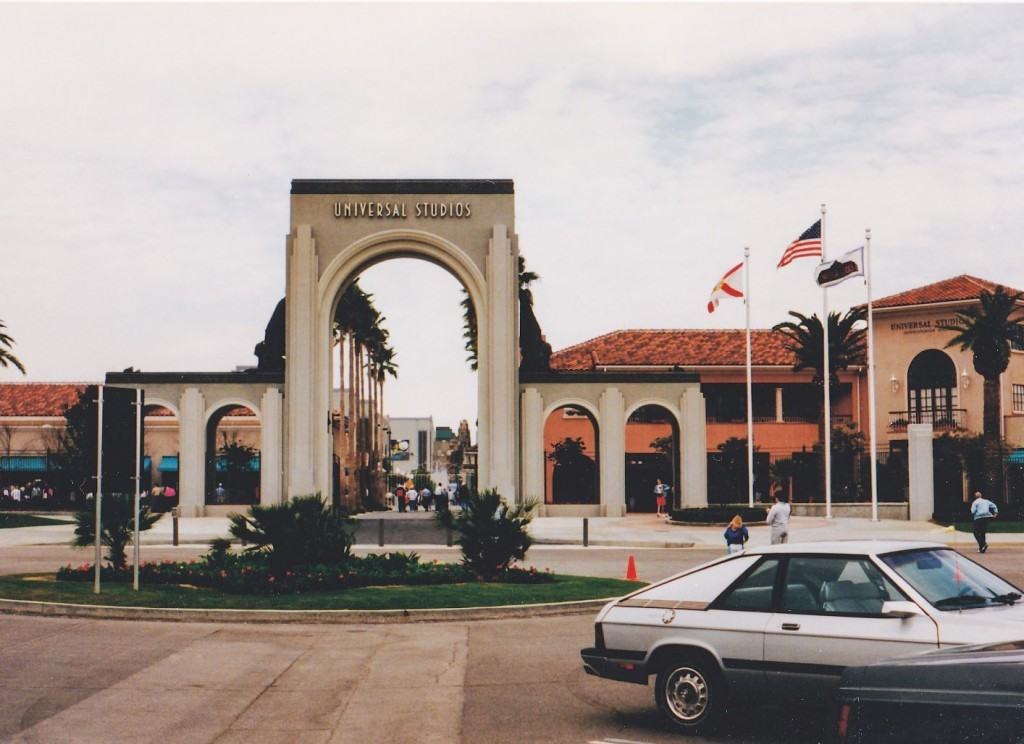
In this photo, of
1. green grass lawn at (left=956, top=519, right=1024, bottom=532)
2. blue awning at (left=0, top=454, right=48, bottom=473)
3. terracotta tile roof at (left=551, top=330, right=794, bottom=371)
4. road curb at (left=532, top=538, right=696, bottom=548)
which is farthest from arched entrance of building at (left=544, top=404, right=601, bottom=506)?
blue awning at (left=0, top=454, right=48, bottom=473)

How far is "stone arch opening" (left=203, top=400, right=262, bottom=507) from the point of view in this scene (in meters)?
50.9

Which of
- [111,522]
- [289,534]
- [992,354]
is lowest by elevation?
[289,534]

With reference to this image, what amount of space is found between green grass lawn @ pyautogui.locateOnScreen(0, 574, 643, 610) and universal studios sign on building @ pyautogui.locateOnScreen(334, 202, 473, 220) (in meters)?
30.7

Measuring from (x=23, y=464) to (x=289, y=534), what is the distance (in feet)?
186

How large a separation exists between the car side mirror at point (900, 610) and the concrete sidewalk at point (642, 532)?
1061 inches

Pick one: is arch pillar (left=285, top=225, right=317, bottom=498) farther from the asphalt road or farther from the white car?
the white car

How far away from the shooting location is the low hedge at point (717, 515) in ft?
142

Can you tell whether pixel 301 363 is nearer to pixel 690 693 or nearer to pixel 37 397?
pixel 37 397

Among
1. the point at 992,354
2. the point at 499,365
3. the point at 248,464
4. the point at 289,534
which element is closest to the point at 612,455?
the point at 499,365

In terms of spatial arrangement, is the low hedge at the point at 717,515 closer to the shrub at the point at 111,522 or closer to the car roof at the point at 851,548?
the shrub at the point at 111,522

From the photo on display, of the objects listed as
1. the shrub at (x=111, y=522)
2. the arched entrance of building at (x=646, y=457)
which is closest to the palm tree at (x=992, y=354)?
the arched entrance of building at (x=646, y=457)

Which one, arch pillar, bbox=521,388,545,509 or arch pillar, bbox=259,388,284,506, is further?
arch pillar, bbox=521,388,545,509

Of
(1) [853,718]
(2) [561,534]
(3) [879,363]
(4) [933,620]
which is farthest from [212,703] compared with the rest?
(3) [879,363]

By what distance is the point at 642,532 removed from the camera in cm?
4106
